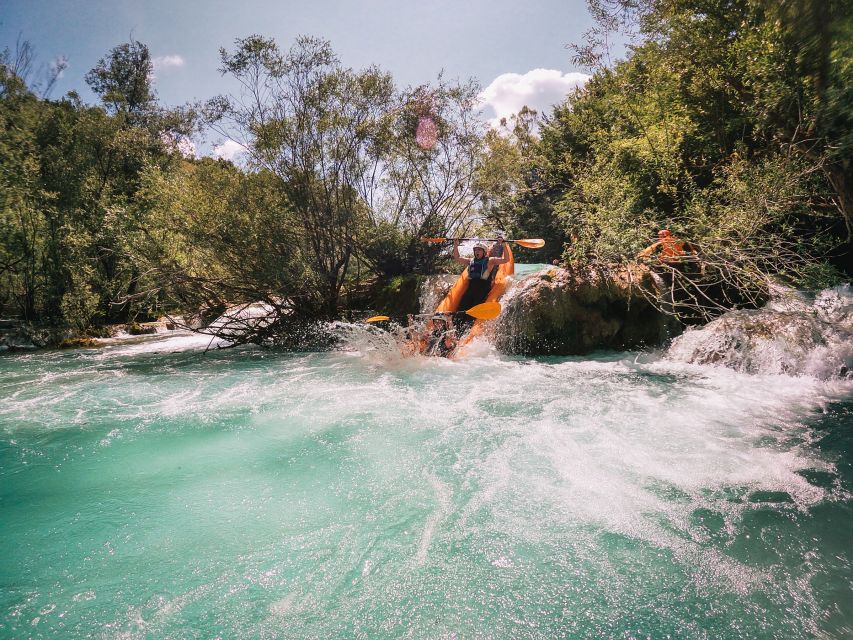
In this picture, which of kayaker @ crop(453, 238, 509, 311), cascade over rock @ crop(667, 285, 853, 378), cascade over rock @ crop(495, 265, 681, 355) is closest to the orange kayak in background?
kayaker @ crop(453, 238, 509, 311)

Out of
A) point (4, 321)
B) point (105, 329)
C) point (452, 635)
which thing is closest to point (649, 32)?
point (452, 635)

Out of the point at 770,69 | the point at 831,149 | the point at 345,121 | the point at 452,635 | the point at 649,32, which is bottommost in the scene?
the point at 452,635

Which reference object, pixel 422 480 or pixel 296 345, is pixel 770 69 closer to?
pixel 422 480

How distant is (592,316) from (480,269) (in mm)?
2008

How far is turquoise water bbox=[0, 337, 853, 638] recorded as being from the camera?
1.65 m

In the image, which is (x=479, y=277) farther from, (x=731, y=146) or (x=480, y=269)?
(x=731, y=146)

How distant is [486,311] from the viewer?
6352 mm

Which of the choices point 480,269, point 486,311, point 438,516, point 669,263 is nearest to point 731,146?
point 669,263

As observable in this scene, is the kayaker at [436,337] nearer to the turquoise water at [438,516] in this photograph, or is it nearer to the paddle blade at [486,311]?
the paddle blade at [486,311]

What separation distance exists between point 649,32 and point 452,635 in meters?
9.84

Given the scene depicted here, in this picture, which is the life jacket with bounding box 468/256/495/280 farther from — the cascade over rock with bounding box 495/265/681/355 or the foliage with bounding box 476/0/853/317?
the foliage with bounding box 476/0/853/317

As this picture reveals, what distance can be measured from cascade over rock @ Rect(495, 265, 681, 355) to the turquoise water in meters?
2.07

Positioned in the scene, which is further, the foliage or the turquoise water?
the foliage

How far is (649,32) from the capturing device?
761 cm
